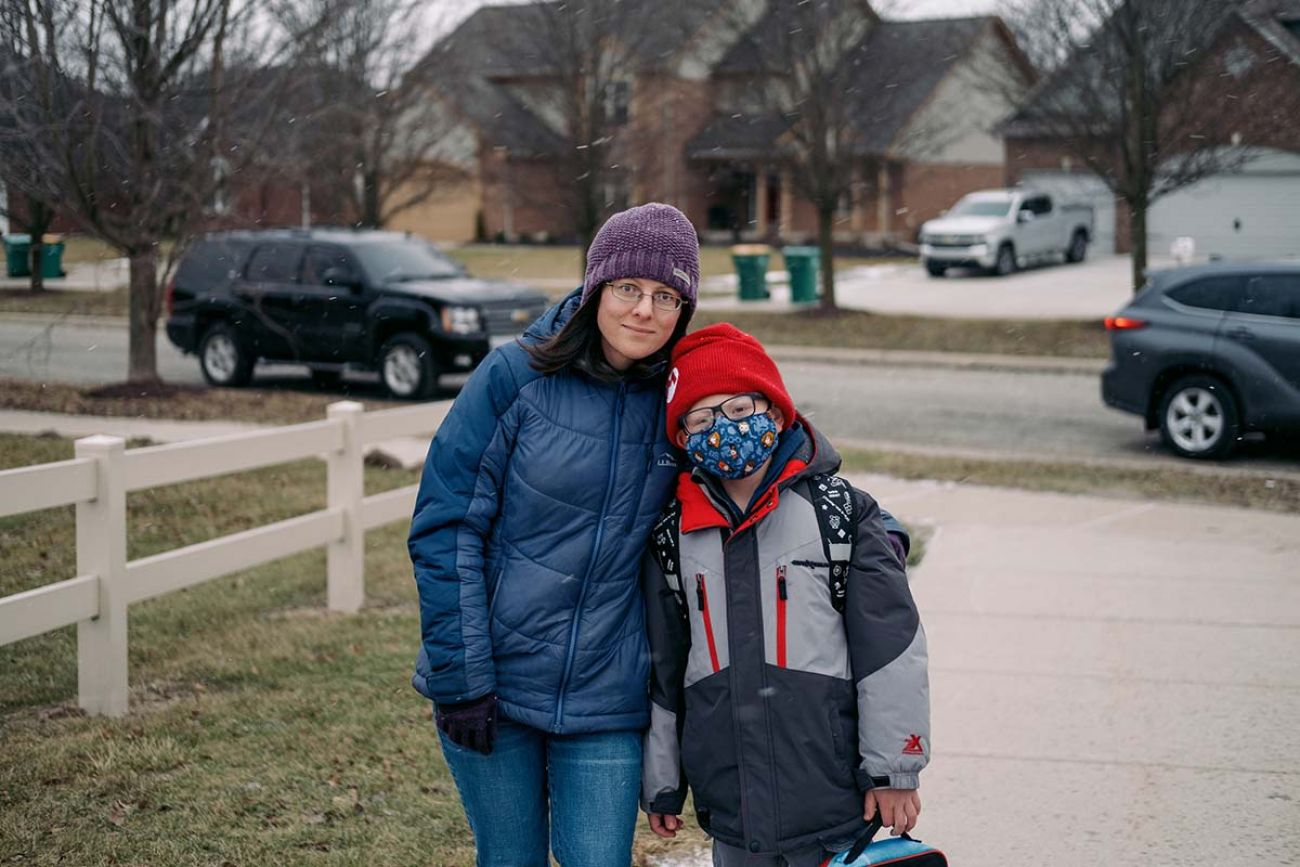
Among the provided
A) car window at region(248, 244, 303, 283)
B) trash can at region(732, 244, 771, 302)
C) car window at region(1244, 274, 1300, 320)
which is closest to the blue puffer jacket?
car window at region(1244, 274, 1300, 320)

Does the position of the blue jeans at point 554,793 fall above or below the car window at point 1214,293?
below

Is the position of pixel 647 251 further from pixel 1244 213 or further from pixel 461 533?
pixel 1244 213

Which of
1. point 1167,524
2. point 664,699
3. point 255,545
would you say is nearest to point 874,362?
point 1167,524

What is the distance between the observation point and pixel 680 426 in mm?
2885

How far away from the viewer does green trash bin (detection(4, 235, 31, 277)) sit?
1472cm

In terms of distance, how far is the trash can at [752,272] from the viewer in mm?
27375

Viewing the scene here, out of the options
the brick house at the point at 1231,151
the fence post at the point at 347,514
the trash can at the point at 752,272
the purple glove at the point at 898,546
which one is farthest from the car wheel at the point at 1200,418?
the trash can at the point at 752,272

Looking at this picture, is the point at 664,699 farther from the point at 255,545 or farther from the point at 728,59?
the point at 728,59

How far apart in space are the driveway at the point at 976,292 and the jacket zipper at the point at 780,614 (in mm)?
22548

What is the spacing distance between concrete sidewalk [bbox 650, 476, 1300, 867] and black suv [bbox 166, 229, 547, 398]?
6879 millimetres

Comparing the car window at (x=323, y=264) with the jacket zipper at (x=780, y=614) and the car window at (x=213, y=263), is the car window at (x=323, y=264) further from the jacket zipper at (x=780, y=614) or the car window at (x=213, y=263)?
the jacket zipper at (x=780, y=614)

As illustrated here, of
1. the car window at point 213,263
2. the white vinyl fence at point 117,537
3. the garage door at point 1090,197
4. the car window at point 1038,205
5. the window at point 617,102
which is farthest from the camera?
the garage door at point 1090,197

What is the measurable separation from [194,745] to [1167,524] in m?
6.26

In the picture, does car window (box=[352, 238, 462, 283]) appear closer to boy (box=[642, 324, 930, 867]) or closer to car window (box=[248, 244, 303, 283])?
car window (box=[248, 244, 303, 283])
